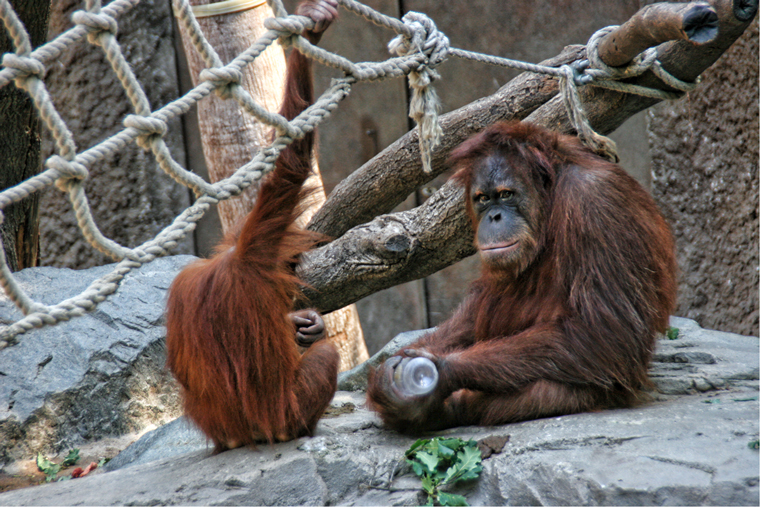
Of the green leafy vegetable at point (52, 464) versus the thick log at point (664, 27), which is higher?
the thick log at point (664, 27)

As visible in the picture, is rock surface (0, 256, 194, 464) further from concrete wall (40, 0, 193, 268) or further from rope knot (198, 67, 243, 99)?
rope knot (198, 67, 243, 99)

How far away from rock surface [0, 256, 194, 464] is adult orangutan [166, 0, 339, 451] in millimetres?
1399

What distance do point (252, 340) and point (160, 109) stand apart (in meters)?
0.96

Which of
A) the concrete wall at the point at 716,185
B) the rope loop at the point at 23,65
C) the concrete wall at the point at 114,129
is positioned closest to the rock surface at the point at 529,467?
the rope loop at the point at 23,65

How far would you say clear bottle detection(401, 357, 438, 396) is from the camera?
263cm

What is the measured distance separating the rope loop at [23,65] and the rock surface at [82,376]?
100.0 inches

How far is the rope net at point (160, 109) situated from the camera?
1761mm

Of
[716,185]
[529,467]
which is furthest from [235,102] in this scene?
[716,185]

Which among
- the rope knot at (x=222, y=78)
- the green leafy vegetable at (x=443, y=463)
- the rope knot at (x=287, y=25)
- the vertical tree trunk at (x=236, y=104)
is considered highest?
the vertical tree trunk at (x=236, y=104)

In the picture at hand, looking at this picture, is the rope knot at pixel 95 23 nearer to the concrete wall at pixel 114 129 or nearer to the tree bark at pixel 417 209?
the tree bark at pixel 417 209

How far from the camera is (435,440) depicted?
2.52 meters

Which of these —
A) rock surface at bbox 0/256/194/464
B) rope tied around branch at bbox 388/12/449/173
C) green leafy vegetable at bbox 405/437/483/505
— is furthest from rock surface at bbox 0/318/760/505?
rope tied around branch at bbox 388/12/449/173

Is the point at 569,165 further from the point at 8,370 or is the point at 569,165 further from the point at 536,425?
the point at 8,370

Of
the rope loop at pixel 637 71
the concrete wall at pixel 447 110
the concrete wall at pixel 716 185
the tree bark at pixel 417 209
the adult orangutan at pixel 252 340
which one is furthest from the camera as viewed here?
the concrete wall at pixel 447 110
